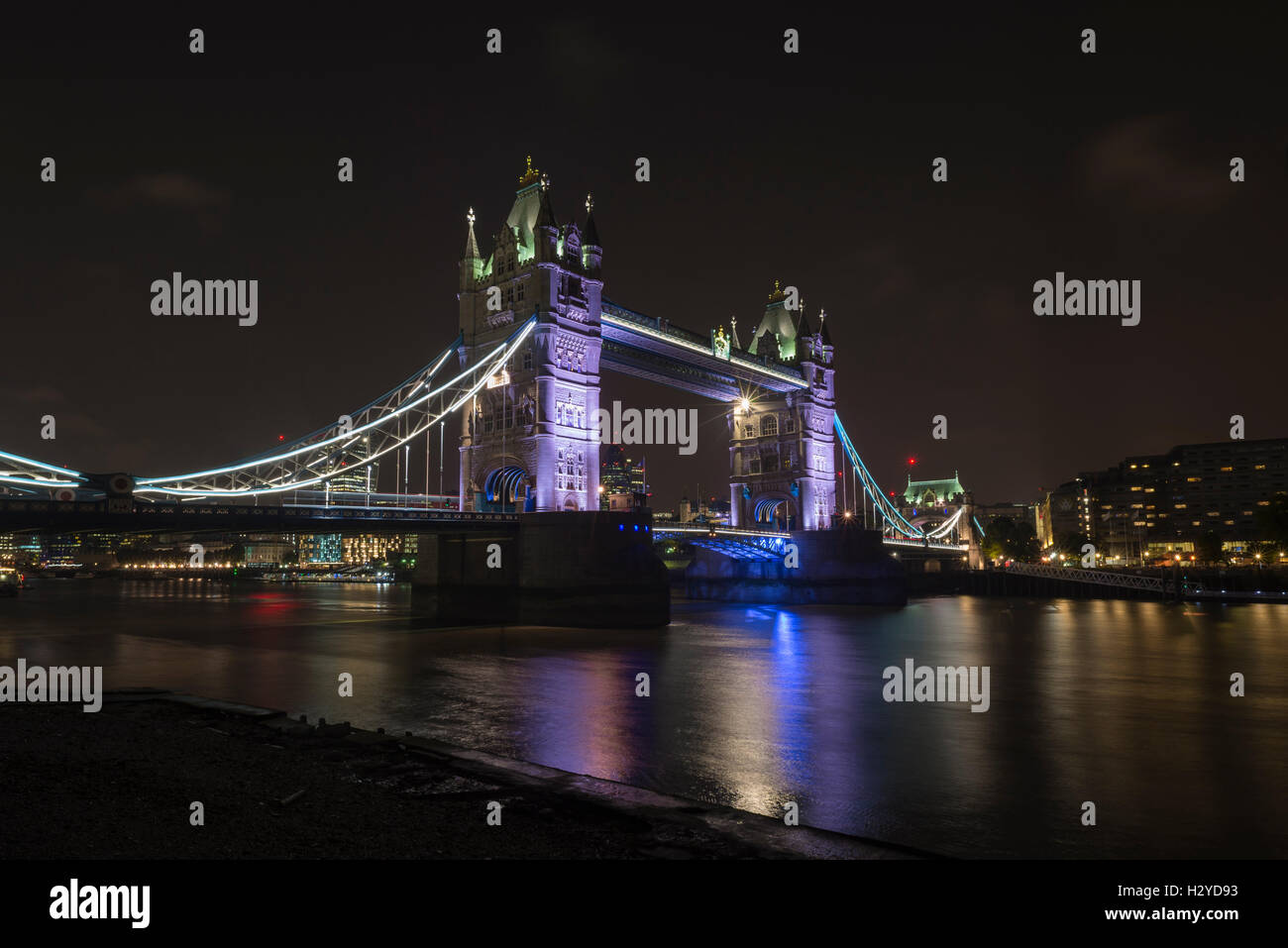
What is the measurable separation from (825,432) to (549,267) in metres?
35.8

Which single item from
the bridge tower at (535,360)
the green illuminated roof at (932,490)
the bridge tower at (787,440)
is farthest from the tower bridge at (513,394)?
the green illuminated roof at (932,490)

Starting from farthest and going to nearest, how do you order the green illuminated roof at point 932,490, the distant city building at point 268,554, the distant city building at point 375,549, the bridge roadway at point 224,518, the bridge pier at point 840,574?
1. the distant city building at point 268,554
2. the distant city building at point 375,549
3. the green illuminated roof at point 932,490
4. the bridge pier at point 840,574
5. the bridge roadway at point 224,518

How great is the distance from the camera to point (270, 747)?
12461 mm

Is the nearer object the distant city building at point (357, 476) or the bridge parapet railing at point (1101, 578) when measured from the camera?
the distant city building at point (357, 476)

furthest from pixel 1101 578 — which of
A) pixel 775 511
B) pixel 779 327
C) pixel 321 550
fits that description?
pixel 321 550

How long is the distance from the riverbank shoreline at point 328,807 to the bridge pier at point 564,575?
2606 cm

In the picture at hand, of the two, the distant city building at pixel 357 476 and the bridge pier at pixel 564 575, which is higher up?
the distant city building at pixel 357 476

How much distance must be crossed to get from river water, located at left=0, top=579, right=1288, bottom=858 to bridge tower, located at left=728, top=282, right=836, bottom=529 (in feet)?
84.2

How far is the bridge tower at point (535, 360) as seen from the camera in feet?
143

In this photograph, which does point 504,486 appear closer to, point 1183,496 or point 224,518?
point 224,518

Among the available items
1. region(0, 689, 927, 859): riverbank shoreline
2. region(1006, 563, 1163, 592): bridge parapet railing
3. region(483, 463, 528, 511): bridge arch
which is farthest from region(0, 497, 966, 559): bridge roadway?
region(1006, 563, 1163, 592): bridge parapet railing

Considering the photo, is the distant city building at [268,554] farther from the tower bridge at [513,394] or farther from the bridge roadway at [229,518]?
the bridge roadway at [229,518]

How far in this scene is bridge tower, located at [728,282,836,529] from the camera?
230ft
